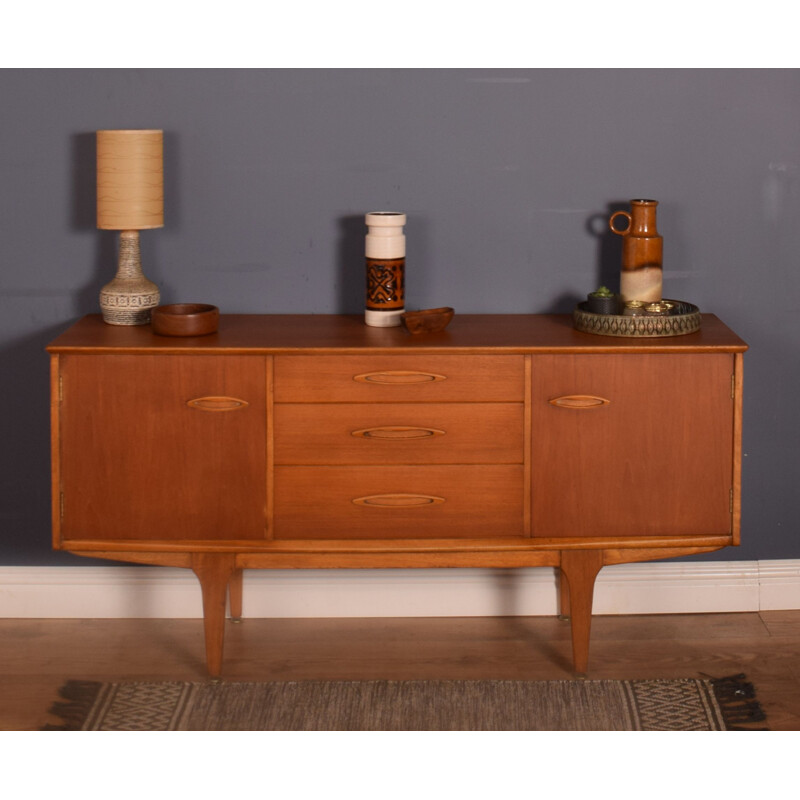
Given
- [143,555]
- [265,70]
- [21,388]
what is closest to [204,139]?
[265,70]

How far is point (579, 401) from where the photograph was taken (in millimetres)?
2961

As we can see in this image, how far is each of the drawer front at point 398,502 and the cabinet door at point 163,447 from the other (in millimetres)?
92

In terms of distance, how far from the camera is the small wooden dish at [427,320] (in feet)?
9.93

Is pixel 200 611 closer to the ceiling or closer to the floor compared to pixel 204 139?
closer to the floor

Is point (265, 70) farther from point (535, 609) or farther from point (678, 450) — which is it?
point (535, 609)

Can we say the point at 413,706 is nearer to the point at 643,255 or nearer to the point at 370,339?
the point at 370,339

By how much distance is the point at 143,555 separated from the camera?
3.04m

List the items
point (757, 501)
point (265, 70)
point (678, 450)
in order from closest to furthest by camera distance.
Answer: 1. point (678, 450)
2. point (265, 70)
3. point (757, 501)

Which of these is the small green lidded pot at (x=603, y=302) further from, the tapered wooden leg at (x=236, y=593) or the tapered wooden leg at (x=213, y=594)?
the tapered wooden leg at (x=236, y=593)

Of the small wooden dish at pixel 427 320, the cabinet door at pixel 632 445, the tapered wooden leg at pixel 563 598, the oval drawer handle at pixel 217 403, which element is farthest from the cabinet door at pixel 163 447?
the tapered wooden leg at pixel 563 598

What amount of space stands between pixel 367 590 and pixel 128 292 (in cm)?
106

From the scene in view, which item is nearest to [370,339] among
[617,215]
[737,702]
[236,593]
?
[617,215]

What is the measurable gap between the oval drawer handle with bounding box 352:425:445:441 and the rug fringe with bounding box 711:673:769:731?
37.0 inches

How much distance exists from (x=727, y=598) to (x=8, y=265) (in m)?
2.18
